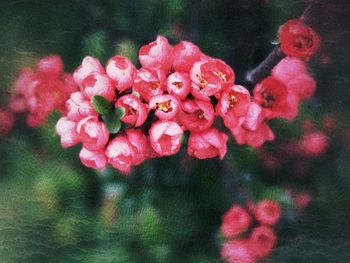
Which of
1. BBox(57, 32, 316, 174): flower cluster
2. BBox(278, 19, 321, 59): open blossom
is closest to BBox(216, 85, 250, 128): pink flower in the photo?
BBox(57, 32, 316, 174): flower cluster

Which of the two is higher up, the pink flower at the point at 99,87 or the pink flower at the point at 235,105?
the pink flower at the point at 235,105

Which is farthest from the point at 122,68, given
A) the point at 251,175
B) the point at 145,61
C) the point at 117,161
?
the point at 251,175

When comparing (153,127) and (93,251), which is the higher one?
(153,127)

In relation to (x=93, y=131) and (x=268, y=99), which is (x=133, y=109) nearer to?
(x=93, y=131)

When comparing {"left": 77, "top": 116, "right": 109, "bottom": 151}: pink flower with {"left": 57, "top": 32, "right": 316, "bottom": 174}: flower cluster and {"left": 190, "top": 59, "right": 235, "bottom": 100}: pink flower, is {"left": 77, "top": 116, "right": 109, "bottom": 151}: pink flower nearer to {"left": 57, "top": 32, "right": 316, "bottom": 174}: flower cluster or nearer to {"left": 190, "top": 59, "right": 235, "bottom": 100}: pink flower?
{"left": 57, "top": 32, "right": 316, "bottom": 174}: flower cluster

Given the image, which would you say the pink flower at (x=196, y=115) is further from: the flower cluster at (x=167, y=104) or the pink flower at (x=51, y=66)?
the pink flower at (x=51, y=66)

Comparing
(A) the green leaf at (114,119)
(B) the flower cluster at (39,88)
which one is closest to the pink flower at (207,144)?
(A) the green leaf at (114,119)

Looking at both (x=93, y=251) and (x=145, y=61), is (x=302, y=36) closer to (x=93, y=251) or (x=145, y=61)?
(x=145, y=61)
